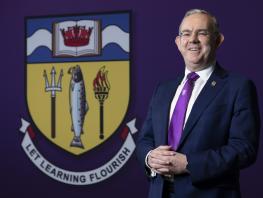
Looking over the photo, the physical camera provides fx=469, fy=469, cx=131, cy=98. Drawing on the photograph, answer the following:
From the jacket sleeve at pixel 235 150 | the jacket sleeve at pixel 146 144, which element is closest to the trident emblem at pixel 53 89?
the jacket sleeve at pixel 146 144

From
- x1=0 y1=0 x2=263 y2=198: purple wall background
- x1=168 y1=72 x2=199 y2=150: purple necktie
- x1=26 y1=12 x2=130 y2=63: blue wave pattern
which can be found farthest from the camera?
x1=26 y1=12 x2=130 y2=63: blue wave pattern

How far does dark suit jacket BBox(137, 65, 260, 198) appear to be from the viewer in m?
1.47

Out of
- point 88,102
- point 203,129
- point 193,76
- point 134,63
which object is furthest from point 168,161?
point 88,102

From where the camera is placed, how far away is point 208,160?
57.6 inches

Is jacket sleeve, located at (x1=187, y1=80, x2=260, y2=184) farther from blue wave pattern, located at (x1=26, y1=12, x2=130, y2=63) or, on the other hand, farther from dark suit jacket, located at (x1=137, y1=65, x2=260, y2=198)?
blue wave pattern, located at (x1=26, y1=12, x2=130, y2=63)

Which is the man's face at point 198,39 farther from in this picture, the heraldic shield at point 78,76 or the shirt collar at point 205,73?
the heraldic shield at point 78,76

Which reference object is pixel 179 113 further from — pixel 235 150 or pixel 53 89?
pixel 53 89

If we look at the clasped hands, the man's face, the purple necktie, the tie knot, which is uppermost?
the man's face

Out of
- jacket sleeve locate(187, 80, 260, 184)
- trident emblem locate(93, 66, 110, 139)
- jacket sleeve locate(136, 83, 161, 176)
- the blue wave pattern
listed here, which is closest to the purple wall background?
the blue wave pattern

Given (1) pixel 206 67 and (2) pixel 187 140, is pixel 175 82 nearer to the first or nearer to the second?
(1) pixel 206 67

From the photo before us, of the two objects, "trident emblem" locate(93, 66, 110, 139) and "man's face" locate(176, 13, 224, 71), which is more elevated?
"man's face" locate(176, 13, 224, 71)

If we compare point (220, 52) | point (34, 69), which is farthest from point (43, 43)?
point (220, 52)

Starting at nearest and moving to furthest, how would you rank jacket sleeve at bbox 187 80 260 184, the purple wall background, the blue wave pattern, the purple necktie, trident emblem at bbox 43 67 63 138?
jacket sleeve at bbox 187 80 260 184
the purple necktie
the purple wall background
the blue wave pattern
trident emblem at bbox 43 67 63 138

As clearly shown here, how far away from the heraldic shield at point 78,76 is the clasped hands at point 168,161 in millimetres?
1558
